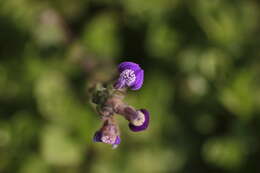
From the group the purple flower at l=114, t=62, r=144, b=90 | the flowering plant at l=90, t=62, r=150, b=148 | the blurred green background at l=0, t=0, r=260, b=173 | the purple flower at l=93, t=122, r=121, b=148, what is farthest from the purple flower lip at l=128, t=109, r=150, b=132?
the blurred green background at l=0, t=0, r=260, b=173

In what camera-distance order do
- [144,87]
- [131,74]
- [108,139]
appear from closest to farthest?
[108,139] → [131,74] → [144,87]

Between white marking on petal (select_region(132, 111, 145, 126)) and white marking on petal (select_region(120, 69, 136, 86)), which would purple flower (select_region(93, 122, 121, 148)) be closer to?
white marking on petal (select_region(132, 111, 145, 126))

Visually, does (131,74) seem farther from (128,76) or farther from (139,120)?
(139,120)

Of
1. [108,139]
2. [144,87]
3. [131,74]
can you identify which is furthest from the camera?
[144,87]

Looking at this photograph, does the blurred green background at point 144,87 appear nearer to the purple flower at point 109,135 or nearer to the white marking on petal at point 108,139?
the purple flower at point 109,135

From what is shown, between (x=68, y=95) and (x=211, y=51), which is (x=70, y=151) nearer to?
(x=68, y=95)

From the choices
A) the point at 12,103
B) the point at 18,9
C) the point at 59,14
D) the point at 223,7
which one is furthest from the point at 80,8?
the point at 223,7

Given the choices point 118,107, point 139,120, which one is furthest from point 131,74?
point 139,120
